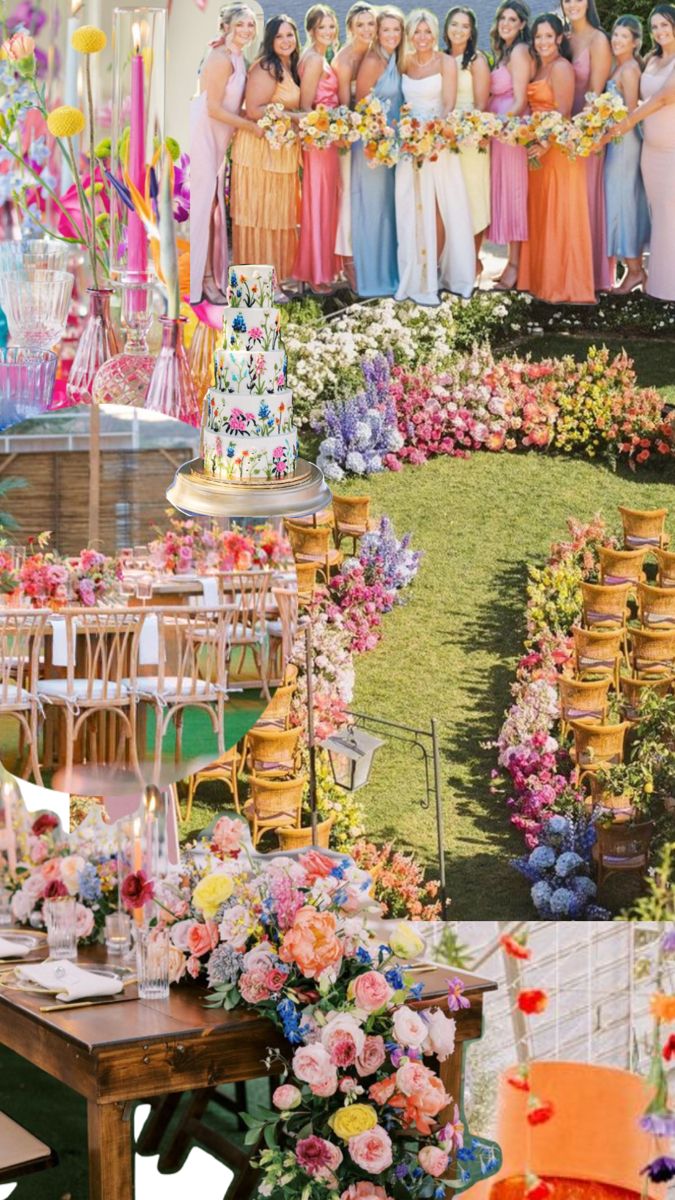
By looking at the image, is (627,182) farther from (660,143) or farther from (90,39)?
(90,39)

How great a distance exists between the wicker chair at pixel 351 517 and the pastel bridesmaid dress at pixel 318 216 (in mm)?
662

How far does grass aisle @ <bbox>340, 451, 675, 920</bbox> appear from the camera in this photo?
5148mm

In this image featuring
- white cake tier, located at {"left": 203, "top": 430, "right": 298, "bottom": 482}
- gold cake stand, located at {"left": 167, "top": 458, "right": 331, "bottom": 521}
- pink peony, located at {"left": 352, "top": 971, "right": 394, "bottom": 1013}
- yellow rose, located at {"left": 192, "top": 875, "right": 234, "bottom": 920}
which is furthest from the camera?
yellow rose, located at {"left": 192, "top": 875, "right": 234, "bottom": 920}

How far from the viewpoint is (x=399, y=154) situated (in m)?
5.02

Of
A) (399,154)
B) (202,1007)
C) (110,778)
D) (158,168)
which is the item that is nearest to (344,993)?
(202,1007)

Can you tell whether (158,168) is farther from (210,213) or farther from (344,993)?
(344,993)

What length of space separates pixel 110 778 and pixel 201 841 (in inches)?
29.6

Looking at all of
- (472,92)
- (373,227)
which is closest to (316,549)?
(373,227)

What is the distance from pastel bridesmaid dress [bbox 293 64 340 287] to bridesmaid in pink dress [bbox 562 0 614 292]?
0.73 metres

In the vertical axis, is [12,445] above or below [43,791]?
above

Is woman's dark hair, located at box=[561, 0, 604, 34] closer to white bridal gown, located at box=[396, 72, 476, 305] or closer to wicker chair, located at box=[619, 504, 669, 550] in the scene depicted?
white bridal gown, located at box=[396, 72, 476, 305]

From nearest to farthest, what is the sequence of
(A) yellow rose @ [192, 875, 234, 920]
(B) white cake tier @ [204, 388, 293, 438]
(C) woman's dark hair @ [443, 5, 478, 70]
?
1. (B) white cake tier @ [204, 388, 293, 438]
2. (A) yellow rose @ [192, 875, 234, 920]
3. (C) woman's dark hair @ [443, 5, 478, 70]

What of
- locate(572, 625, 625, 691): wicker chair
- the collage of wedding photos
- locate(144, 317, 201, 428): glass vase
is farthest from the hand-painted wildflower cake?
locate(572, 625, 625, 691): wicker chair

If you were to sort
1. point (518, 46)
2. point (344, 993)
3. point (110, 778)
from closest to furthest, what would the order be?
point (344, 993) < point (110, 778) < point (518, 46)
